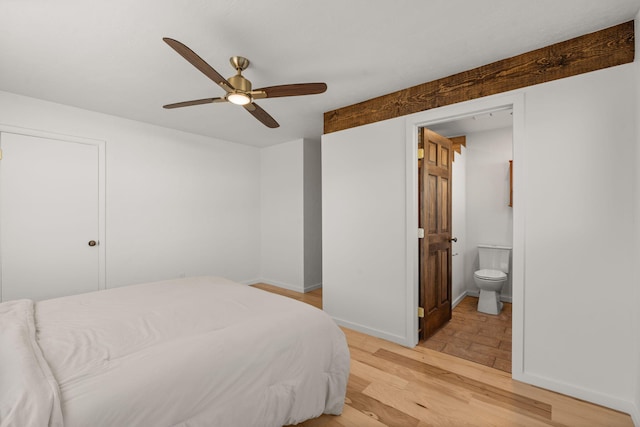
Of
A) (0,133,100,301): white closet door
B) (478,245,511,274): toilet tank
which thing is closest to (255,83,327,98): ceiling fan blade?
(0,133,100,301): white closet door

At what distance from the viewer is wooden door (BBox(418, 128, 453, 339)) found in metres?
2.80

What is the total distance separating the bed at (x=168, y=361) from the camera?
101 centimetres

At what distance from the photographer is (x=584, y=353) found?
192 cm

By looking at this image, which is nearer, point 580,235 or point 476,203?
point 580,235

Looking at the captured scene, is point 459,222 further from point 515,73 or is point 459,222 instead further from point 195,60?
point 195,60

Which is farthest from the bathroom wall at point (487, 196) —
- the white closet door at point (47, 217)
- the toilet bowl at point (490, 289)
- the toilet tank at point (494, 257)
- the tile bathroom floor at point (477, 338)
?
the white closet door at point (47, 217)

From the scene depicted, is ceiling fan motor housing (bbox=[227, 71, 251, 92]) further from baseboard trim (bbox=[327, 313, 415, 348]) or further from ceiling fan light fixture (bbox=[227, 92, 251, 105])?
baseboard trim (bbox=[327, 313, 415, 348])

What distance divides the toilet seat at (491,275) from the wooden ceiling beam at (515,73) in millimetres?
2217

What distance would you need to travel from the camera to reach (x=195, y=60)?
5.41ft

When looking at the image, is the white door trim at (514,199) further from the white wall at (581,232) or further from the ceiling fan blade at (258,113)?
the ceiling fan blade at (258,113)

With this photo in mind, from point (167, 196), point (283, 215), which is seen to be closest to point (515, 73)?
point (283, 215)

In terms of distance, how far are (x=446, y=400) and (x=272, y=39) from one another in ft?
8.94

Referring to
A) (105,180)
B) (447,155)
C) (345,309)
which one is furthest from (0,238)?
(447,155)

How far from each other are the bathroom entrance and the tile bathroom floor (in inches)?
0.9
